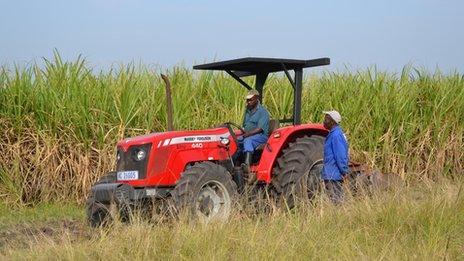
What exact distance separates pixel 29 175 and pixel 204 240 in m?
6.46

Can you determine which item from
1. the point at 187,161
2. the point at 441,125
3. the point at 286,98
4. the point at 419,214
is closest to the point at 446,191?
the point at 419,214

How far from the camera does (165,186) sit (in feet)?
26.0

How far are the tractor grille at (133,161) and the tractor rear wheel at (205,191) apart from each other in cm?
55

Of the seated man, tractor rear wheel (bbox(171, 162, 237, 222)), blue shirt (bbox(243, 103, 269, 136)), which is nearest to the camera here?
tractor rear wheel (bbox(171, 162, 237, 222))

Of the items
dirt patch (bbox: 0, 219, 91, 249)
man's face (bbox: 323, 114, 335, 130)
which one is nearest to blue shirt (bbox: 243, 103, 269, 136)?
man's face (bbox: 323, 114, 335, 130)

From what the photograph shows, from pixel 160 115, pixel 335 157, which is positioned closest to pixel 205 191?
pixel 335 157

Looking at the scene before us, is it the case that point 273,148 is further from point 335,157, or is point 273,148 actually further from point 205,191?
point 205,191

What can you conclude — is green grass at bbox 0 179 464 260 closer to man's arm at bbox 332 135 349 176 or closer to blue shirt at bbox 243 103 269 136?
man's arm at bbox 332 135 349 176

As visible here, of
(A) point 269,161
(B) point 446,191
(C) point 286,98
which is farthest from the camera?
(C) point 286,98

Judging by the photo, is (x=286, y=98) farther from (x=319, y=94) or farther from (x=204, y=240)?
(x=204, y=240)

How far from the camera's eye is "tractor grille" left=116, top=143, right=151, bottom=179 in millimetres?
8018

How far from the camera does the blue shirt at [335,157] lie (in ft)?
26.5

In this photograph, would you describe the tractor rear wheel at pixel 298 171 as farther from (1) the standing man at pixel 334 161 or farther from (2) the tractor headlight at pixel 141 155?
(2) the tractor headlight at pixel 141 155

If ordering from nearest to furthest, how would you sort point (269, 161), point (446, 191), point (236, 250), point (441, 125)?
point (236, 250), point (446, 191), point (269, 161), point (441, 125)
